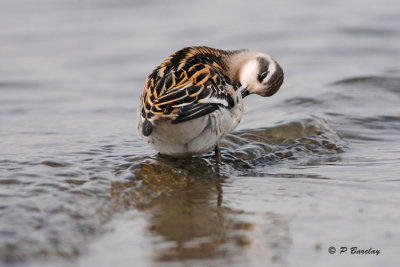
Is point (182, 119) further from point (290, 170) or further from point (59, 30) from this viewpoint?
point (59, 30)

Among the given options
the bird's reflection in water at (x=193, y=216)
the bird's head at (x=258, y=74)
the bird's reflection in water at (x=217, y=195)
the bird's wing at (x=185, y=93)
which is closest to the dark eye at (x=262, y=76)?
the bird's head at (x=258, y=74)

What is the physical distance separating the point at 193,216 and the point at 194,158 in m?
2.19

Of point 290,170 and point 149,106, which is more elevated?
point 149,106

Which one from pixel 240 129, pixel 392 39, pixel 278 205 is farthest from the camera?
pixel 392 39

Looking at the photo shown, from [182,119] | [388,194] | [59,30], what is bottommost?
[388,194]

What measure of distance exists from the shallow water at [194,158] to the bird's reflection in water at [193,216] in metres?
0.02

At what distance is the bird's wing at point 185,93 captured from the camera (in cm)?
650

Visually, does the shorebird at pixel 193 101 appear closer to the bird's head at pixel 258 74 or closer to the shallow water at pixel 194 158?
the bird's head at pixel 258 74

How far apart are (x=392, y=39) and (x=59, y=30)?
7907 mm

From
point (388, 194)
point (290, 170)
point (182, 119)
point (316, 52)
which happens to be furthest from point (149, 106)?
point (316, 52)

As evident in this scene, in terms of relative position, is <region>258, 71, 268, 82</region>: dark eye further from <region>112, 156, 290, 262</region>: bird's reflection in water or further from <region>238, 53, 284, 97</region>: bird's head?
<region>112, 156, 290, 262</region>: bird's reflection in water

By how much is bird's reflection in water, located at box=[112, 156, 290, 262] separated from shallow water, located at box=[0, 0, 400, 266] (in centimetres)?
2

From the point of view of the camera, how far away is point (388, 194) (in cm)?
629

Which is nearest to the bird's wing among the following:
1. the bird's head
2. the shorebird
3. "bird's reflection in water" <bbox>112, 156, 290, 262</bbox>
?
the shorebird
